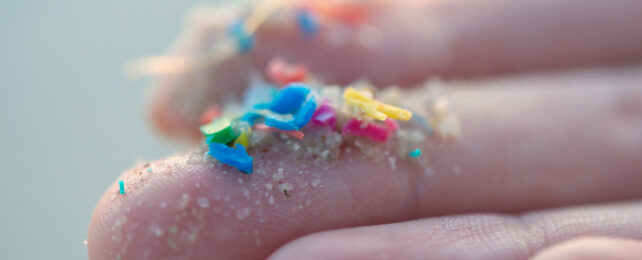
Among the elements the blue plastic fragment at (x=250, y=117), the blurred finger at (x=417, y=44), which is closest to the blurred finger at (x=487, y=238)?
the blue plastic fragment at (x=250, y=117)

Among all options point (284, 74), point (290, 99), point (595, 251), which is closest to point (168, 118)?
point (284, 74)

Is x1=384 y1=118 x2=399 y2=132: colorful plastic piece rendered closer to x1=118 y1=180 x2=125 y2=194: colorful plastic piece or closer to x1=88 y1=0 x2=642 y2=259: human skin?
x1=88 y1=0 x2=642 y2=259: human skin

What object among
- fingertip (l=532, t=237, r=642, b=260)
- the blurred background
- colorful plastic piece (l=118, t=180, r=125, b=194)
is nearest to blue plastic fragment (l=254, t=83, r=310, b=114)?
colorful plastic piece (l=118, t=180, r=125, b=194)

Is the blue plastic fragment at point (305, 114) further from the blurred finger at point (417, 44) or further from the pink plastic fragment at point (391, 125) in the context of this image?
the blurred finger at point (417, 44)

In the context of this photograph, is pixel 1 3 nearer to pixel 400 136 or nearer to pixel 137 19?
pixel 137 19

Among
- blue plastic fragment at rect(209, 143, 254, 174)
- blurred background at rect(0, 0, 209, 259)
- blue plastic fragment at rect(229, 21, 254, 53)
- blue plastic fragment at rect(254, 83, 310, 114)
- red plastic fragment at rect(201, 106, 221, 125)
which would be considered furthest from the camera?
blurred background at rect(0, 0, 209, 259)

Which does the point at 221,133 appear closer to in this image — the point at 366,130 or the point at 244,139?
the point at 244,139
